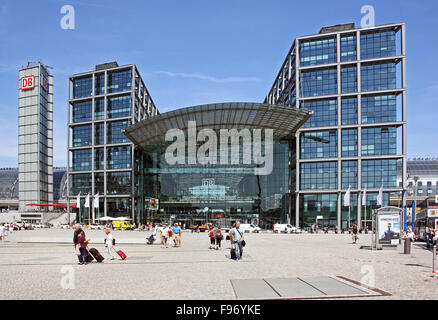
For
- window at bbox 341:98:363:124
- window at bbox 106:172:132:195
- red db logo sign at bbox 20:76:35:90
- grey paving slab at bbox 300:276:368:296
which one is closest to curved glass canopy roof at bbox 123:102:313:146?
window at bbox 341:98:363:124

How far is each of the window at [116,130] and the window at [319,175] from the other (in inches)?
1590

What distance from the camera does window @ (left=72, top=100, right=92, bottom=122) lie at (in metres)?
87.5

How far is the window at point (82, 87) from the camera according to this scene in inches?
3482

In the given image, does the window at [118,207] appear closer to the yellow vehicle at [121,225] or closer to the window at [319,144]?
the yellow vehicle at [121,225]

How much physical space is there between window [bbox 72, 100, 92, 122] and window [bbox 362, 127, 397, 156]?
198 ft

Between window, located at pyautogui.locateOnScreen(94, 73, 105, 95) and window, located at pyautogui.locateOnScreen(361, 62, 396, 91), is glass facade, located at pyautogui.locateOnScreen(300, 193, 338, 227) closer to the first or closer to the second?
window, located at pyautogui.locateOnScreen(361, 62, 396, 91)

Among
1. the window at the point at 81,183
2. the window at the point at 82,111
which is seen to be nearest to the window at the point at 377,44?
the window at the point at 82,111

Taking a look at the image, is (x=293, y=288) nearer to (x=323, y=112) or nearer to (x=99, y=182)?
(x=323, y=112)

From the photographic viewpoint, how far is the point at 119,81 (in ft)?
283

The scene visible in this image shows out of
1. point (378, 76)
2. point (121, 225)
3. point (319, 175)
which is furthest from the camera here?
point (121, 225)

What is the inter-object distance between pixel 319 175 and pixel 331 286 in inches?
2463

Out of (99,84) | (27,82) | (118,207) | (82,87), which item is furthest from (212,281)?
(27,82)

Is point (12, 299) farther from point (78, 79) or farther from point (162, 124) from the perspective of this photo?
point (78, 79)

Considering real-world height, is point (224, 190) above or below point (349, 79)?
below
